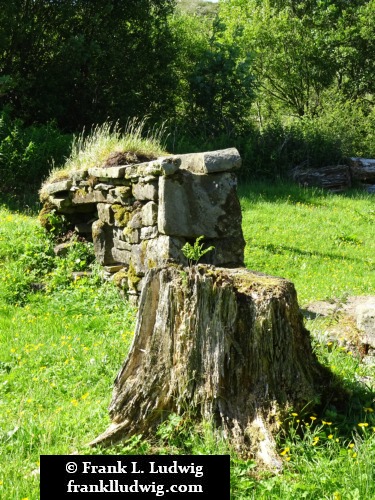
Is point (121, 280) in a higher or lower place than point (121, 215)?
lower

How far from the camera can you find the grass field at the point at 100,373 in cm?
368

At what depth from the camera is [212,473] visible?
3.41 meters

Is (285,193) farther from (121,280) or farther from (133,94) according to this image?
(121,280)

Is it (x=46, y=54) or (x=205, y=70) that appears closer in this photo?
(x=46, y=54)

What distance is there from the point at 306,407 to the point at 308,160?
1708cm

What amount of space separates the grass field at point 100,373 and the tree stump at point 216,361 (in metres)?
0.14

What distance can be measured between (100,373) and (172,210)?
2.52 m

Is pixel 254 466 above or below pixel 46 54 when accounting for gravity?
below

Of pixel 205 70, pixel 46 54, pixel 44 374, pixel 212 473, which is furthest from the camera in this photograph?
pixel 205 70

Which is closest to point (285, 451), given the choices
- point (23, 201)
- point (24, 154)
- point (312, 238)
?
point (312, 238)

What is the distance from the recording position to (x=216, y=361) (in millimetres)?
4195

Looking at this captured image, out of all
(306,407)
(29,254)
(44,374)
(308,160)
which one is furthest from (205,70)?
(306,407)

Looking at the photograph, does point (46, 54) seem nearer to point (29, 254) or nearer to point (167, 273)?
point (29, 254)

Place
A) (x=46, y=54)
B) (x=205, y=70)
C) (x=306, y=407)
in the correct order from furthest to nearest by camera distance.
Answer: (x=205, y=70)
(x=46, y=54)
(x=306, y=407)
